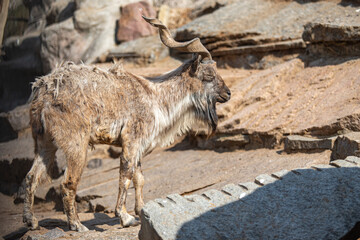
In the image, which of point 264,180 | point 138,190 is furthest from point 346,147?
point 138,190

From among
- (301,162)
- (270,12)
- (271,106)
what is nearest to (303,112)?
(271,106)

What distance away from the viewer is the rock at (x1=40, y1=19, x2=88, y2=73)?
15.4m

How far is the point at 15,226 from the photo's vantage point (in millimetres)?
6316

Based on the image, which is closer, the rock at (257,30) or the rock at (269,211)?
the rock at (269,211)

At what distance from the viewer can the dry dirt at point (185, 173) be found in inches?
239

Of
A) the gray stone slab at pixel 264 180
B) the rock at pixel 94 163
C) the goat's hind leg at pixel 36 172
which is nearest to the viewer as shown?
the gray stone slab at pixel 264 180

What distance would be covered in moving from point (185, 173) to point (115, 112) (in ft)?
7.33

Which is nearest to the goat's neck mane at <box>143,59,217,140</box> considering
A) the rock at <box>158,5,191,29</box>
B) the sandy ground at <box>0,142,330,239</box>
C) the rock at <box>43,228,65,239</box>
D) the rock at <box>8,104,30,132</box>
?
the sandy ground at <box>0,142,330,239</box>

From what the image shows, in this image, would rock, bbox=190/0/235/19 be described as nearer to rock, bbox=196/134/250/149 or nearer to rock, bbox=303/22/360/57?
rock, bbox=303/22/360/57

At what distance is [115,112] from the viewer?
565cm

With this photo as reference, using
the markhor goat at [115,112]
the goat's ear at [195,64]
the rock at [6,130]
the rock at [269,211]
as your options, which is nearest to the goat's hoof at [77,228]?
the markhor goat at [115,112]

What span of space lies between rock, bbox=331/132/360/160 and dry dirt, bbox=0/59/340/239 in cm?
38

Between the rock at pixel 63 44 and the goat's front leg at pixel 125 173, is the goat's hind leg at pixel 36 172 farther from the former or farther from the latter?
the rock at pixel 63 44

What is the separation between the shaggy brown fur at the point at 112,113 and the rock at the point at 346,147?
1.57m
